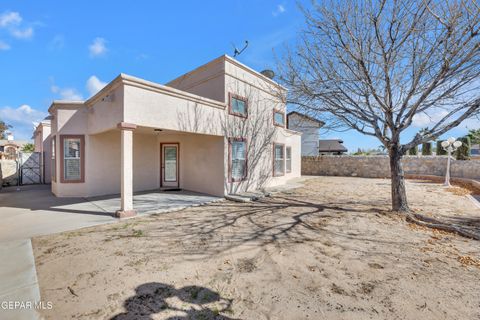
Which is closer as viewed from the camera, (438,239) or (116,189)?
(438,239)

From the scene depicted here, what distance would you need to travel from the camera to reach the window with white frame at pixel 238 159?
367 inches

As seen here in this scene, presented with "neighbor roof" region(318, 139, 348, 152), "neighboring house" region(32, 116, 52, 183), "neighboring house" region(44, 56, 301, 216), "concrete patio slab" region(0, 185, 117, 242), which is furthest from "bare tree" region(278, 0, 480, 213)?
"neighbor roof" region(318, 139, 348, 152)

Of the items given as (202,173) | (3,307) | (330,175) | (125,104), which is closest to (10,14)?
(125,104)

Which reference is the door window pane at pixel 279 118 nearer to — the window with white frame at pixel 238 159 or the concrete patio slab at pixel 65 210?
the window with white frame at pixel 238 159

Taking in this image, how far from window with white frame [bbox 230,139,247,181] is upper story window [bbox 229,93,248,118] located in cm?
126

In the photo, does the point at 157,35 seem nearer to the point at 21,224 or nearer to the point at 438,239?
the point at 21,224

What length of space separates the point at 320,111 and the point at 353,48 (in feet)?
6.66

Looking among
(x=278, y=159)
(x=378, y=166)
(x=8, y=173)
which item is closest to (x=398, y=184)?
(x=278, y=159)

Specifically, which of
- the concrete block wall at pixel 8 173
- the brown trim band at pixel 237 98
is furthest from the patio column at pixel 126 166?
the concrete block wall at pixel 8 173

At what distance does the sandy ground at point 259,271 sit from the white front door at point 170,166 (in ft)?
16.4

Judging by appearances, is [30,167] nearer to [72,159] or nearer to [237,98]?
[72,159]

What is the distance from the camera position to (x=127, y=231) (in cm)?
495

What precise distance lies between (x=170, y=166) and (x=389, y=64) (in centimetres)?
950

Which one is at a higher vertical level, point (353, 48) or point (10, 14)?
point (10, 14)
